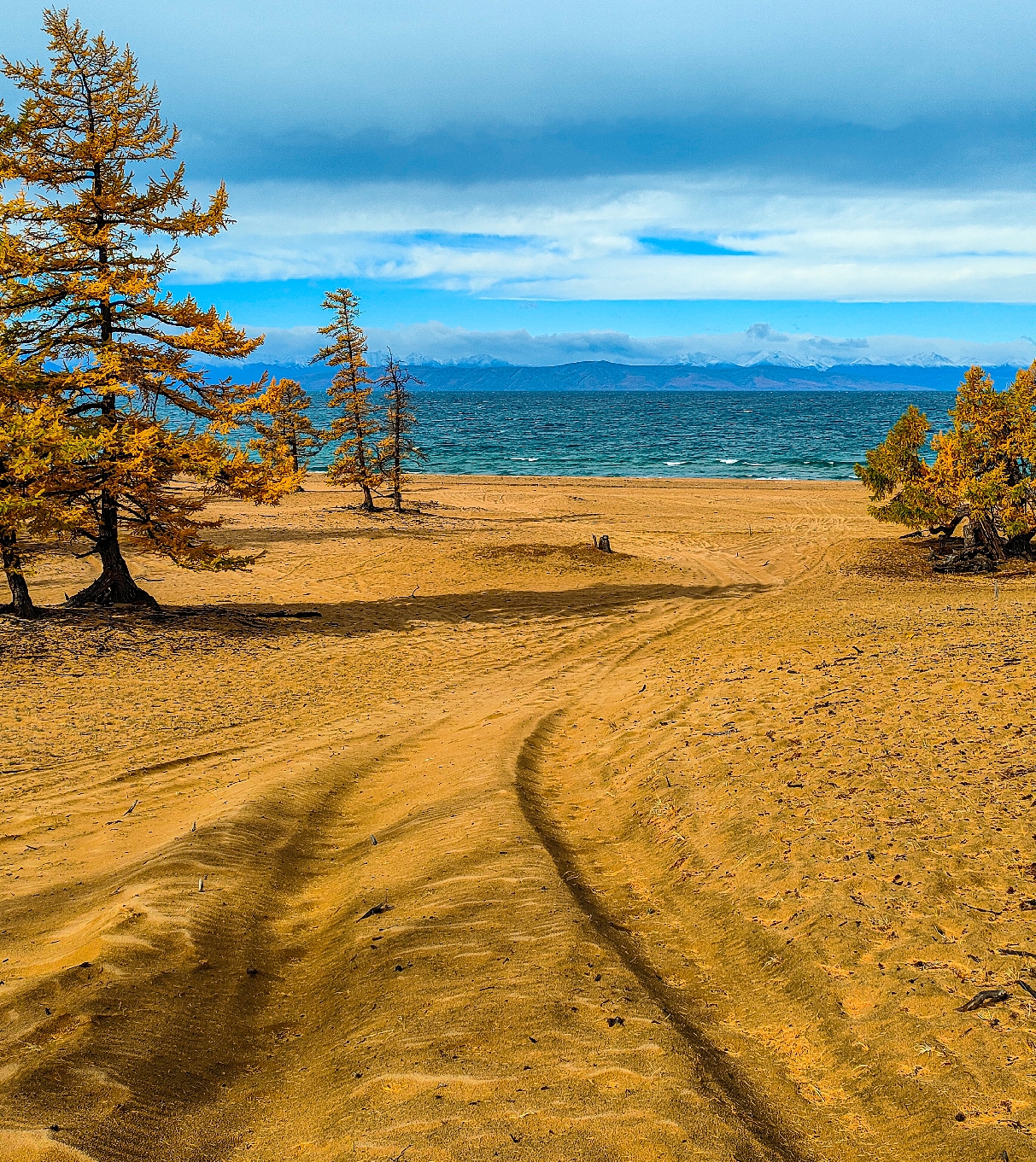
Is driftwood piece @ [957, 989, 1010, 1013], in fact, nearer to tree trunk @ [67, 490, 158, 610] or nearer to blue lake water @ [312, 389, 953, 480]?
tree trunk @ [67, 490, 158, 610]

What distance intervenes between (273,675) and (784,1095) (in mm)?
11609

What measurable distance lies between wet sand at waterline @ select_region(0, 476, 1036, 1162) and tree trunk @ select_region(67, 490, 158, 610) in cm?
258

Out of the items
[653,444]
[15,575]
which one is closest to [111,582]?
[15,575]

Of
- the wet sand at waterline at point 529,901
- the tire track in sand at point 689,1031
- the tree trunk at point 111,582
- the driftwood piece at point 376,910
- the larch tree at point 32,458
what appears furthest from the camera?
the tree trunk at point 111,582

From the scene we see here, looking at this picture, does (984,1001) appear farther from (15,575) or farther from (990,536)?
(990,536)

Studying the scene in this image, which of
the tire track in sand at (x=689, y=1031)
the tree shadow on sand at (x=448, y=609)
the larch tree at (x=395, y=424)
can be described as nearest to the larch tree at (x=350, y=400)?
the larch tree at (x=395, y=424)

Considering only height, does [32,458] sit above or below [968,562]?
above

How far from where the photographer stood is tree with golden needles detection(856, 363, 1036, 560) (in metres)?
21.5

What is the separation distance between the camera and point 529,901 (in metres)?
5.97

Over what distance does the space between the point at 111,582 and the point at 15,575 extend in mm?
2267

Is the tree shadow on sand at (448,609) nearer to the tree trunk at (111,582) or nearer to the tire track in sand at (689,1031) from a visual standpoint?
the tree trunk at (111,582)

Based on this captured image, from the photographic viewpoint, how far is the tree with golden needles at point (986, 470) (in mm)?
21547

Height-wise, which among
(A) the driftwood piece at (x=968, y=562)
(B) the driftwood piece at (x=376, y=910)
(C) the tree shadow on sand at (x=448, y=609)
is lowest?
(B) the driftwood piece at (x=376, y=910)

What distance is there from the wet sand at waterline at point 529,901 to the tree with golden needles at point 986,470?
8828mm
